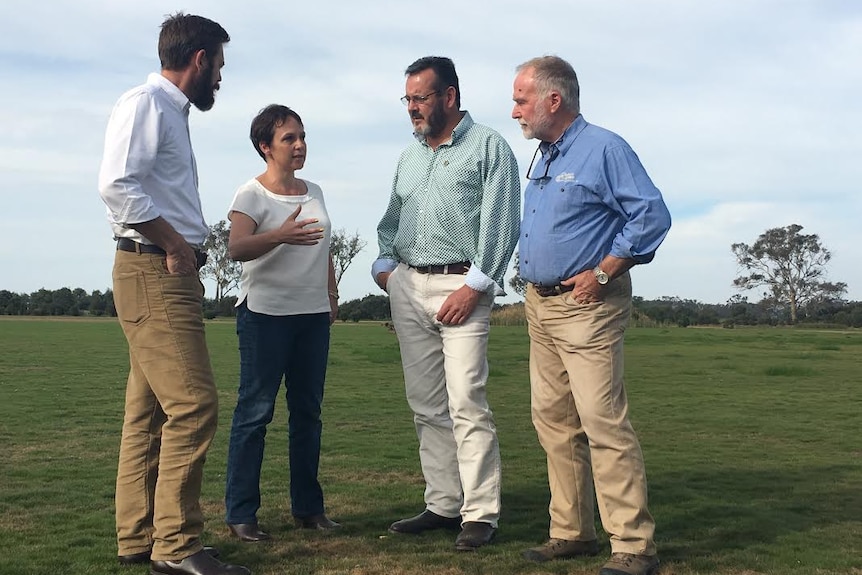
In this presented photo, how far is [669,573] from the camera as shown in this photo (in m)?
3.96

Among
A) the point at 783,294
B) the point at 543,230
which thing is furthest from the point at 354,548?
the point at 783,294

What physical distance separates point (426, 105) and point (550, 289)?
1204 mm

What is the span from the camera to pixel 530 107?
432 cm

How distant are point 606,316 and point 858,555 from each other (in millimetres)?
1657

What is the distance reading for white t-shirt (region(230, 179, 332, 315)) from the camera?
4672 mm

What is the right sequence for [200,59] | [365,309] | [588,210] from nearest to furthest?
[200,59]
[588,210]
[365,309]

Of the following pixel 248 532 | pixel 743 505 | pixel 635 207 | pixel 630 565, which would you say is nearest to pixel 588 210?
pixel 635 207

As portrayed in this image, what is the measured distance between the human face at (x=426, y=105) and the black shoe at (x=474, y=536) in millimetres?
1983

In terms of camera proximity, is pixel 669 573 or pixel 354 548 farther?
pixel 354 548

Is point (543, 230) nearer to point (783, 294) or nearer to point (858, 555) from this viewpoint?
point (858, 555)

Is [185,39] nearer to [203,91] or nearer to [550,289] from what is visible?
[203,91]

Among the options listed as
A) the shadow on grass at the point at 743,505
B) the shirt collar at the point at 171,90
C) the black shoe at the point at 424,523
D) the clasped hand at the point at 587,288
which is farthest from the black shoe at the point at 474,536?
the shirt collar at the point at 171,90

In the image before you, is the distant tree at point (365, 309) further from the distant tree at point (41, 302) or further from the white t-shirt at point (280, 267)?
the white t-shirt at point (280, 267)

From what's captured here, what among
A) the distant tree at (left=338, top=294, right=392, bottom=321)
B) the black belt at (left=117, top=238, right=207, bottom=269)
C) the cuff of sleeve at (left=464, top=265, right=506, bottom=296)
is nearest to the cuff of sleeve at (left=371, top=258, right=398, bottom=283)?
the cuff of sleeve at (left=464, top=265, right=506, bottom=296)
